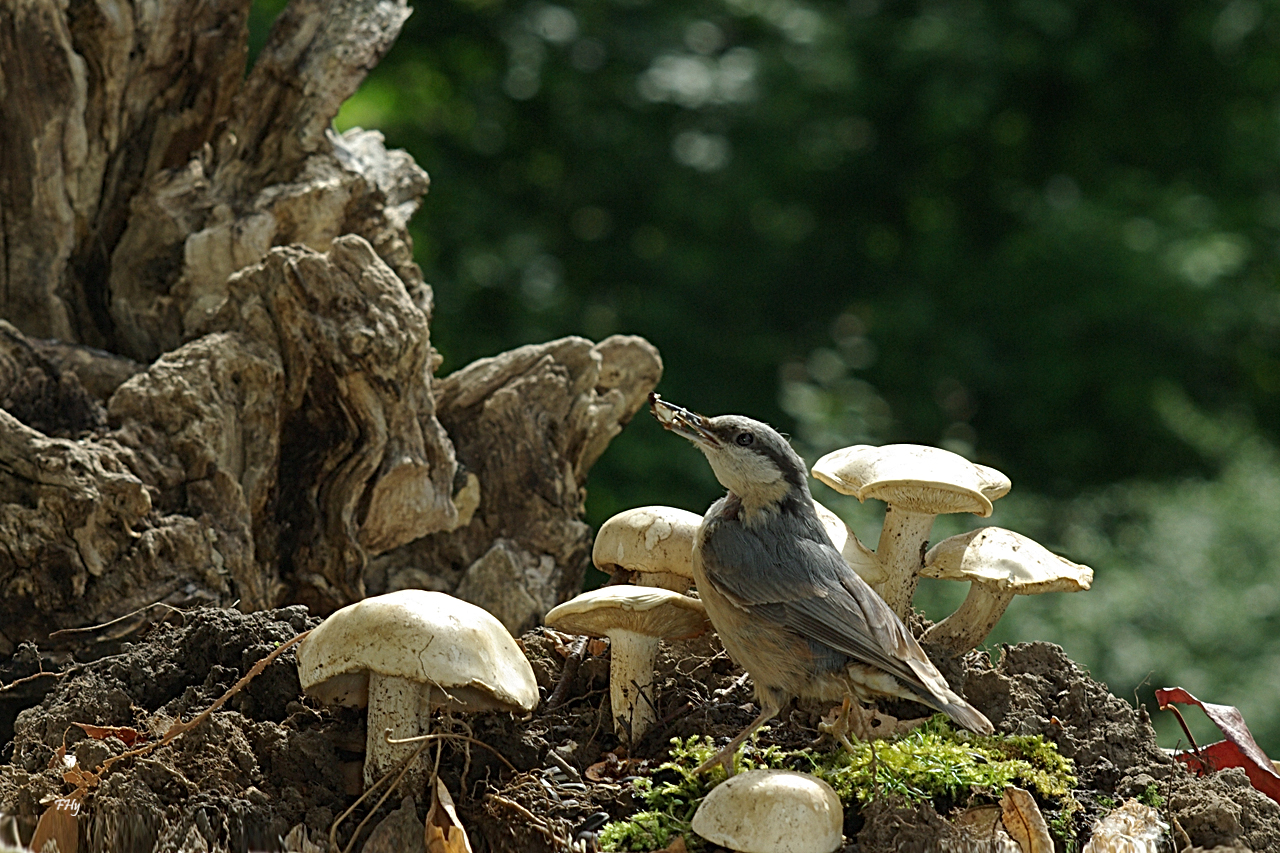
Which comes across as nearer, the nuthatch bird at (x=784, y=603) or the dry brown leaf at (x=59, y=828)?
the dry brown leaf at (x=59, y=828)

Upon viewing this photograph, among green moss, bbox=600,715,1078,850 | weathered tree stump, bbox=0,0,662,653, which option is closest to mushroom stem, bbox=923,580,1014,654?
green moss, bbox=600,715,1078,850

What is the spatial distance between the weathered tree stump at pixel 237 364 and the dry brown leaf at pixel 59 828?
938 millimetres

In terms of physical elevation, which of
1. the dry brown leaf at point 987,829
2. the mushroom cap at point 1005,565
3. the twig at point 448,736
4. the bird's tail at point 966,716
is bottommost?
the twig at point 448,736

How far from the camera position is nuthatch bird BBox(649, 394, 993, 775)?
250 centimetres

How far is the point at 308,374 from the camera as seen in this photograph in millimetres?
3658

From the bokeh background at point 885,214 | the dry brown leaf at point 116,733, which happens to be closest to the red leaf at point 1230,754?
the dry brown leaf at point 116,733

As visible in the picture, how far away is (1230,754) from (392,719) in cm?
187

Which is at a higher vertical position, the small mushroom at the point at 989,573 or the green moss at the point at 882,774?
the small mushroom at the point at 989,573

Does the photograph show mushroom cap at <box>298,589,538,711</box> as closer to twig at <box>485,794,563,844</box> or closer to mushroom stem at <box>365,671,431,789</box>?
mushroom stem at <box>365,671,431,789</box>

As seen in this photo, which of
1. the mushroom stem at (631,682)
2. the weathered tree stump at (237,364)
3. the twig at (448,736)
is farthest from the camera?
the weathered tree stump at (237,364)

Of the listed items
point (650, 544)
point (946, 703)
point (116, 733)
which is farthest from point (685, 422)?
point (116, 733)

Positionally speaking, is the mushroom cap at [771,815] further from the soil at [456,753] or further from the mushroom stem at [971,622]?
the mushroom stem at [971,622]

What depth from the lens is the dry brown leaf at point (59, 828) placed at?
93.8 inches

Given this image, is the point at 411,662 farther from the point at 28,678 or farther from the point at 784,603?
the point at 28,678
